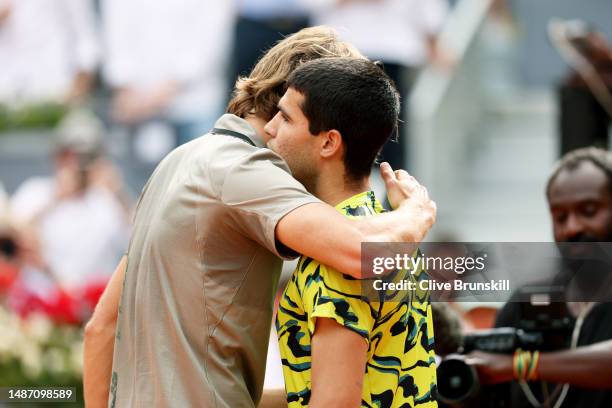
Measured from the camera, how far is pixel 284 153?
2520 millimetres

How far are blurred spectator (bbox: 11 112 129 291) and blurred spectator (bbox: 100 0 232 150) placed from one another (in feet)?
1.39

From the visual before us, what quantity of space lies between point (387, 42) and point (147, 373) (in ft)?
17.7

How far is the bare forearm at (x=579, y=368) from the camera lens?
311 cm

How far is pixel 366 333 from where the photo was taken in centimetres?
231

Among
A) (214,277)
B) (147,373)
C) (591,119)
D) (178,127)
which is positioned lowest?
(147,373)

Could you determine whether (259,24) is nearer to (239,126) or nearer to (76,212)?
(76,212)

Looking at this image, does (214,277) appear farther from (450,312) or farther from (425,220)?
(450,312)

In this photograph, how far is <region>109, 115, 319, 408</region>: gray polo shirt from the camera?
2.42 metres

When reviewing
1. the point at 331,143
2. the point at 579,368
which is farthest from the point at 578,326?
the point at 331,143

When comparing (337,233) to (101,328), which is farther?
(101,328)

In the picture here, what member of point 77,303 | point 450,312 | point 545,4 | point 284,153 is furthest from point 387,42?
point 284,153

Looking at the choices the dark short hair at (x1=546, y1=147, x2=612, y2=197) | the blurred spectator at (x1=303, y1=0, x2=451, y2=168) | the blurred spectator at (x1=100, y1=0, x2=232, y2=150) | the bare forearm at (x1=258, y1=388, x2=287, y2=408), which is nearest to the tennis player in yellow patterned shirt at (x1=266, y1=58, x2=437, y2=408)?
the bare forearm at (x1=258, y1=388, x2=287, y2=408)

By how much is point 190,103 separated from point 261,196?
19.0ft

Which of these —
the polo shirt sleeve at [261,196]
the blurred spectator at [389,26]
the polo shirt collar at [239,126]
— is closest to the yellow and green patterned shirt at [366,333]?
the polo shirt sleeve at [261,196]
